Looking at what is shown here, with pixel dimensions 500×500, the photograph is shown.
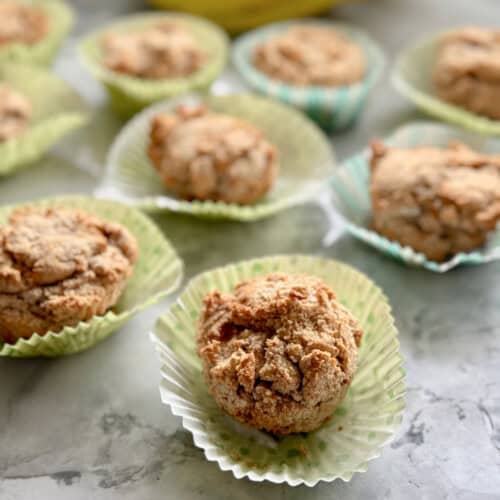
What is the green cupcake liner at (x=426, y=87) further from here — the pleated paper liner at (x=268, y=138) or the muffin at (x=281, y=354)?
the muffin at (x=281, y=354)

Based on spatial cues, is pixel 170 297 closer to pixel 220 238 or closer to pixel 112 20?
pixel 220 238

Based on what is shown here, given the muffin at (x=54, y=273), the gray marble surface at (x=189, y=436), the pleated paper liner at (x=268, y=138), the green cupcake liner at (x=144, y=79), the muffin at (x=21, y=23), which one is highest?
the muffin at (x=54, y=273)

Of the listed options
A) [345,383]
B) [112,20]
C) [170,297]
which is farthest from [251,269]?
[112,20]

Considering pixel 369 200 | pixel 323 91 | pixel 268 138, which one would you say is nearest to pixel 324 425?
pixel 369 200

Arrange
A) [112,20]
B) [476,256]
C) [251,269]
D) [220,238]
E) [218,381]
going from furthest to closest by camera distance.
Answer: [112,20] → [220,238] → [476,256] → [251,269] → [218,381]

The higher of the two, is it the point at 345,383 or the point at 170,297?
the point at 345,383

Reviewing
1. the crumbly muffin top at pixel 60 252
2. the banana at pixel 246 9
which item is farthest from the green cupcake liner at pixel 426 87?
the crumbly muffin top at pixel 60 252

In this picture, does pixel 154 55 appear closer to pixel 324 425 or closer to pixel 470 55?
pixel 470 55
